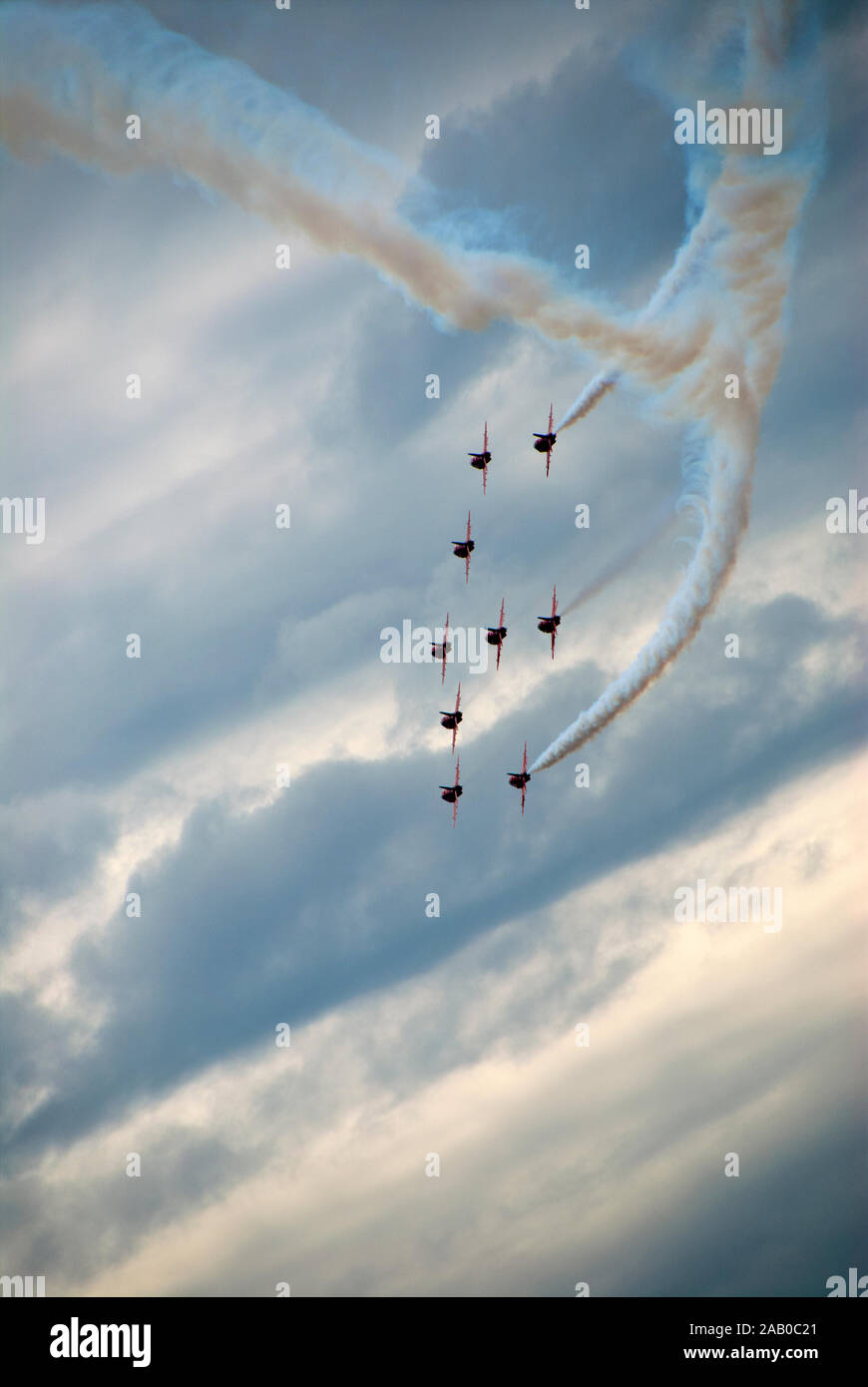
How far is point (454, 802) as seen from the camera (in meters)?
119

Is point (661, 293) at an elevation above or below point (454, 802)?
above
